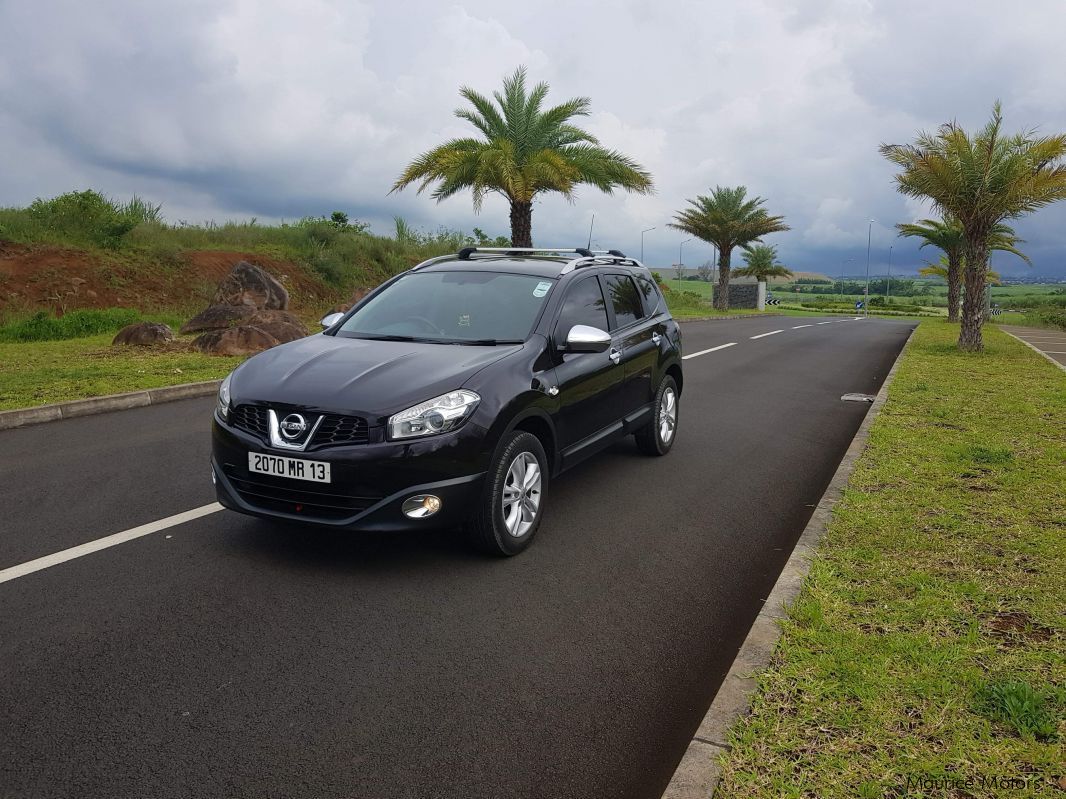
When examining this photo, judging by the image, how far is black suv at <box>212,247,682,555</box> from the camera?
4340mm

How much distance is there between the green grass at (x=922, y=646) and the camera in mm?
2762

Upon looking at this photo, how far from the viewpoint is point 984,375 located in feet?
45.1

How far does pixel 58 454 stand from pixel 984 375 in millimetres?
13223

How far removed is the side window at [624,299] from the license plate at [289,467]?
2.98 metres

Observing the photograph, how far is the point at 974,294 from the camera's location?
18672mm

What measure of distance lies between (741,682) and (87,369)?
11596 mm

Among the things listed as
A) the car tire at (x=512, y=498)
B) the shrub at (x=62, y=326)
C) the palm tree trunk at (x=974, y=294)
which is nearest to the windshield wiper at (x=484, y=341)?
the car tire at (x=512, y=498)

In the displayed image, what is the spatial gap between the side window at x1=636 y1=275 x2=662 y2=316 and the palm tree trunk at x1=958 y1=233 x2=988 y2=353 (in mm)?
13847

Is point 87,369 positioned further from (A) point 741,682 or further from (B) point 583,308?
(A) point 741,682

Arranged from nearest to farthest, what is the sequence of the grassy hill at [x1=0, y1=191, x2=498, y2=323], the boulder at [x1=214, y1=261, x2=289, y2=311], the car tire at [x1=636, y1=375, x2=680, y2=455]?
the car tire at [x1=636, y1=375, x2=680, y2=455], the boulder at [x1=214, y1=261, x2=289, y2=311], the grassy hill at [x1=0, y1=191, x2=498, y2=323]

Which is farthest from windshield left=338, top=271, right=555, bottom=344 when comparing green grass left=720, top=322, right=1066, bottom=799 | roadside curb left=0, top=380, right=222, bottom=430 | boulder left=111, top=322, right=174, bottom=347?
boulder left=111, top=322, right=174, bottom=347

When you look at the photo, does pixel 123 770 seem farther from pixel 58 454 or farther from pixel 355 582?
pixel 58 454

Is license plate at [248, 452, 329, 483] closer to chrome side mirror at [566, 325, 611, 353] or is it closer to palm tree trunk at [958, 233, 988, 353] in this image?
chrome side mirror at [566, 325, 611, 353]

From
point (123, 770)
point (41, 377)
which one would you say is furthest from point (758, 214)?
point (123, 770)
